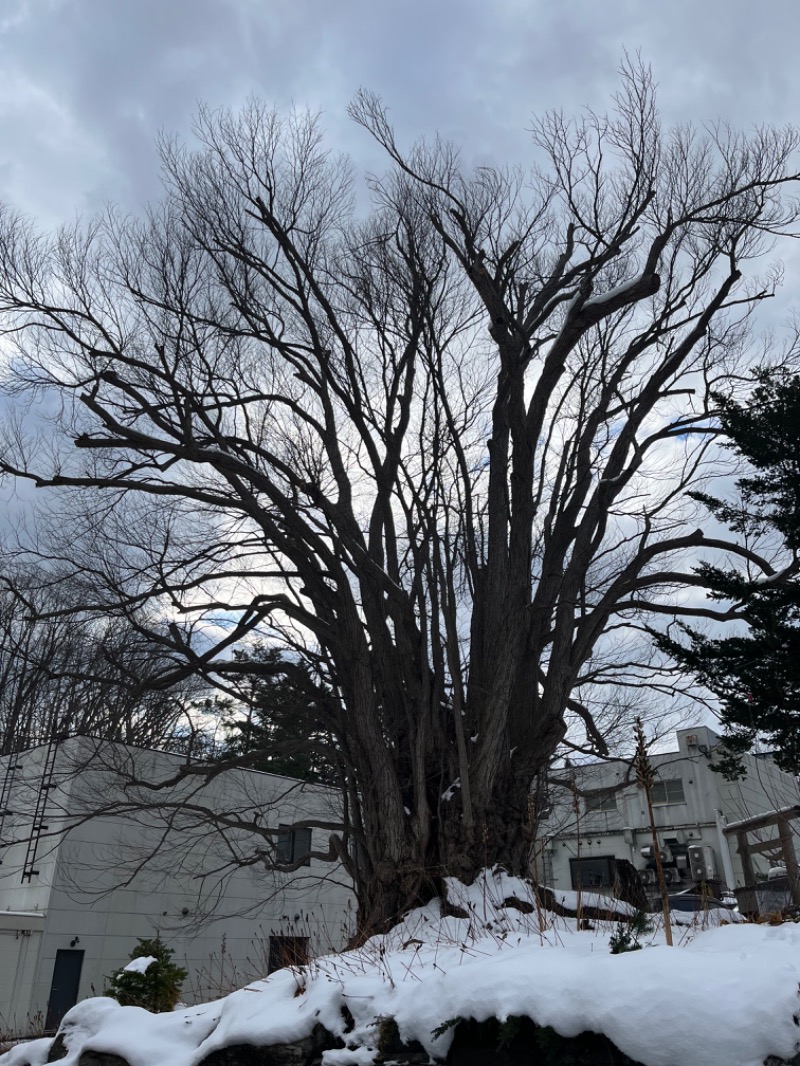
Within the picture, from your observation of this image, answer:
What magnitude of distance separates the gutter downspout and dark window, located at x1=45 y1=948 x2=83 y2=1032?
19480mm

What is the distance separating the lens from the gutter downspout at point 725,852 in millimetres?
25864

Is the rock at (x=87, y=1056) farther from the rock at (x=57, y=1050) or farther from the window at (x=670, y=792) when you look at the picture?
the window at (x=670, y=792)

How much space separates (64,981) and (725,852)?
799 inches

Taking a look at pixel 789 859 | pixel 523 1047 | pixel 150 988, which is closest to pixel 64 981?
pixel 150 988

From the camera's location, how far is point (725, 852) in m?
26.2

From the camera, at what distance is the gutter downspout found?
84.9 feet

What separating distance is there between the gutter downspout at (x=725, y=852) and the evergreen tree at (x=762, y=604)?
1885 cm

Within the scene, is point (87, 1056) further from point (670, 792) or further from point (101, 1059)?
point (670, 792)

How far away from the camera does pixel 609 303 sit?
25.8 feet

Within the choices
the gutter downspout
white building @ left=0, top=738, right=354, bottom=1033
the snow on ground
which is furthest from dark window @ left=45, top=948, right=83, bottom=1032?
the gutter downspout

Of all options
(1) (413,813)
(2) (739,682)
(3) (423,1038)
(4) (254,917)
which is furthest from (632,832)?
(3) (423,1038)

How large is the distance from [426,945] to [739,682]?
492 cm

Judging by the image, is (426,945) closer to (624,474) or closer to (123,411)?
(624,474)

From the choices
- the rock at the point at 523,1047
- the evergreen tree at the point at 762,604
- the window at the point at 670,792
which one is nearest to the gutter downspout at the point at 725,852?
the window at the point at 670,792
